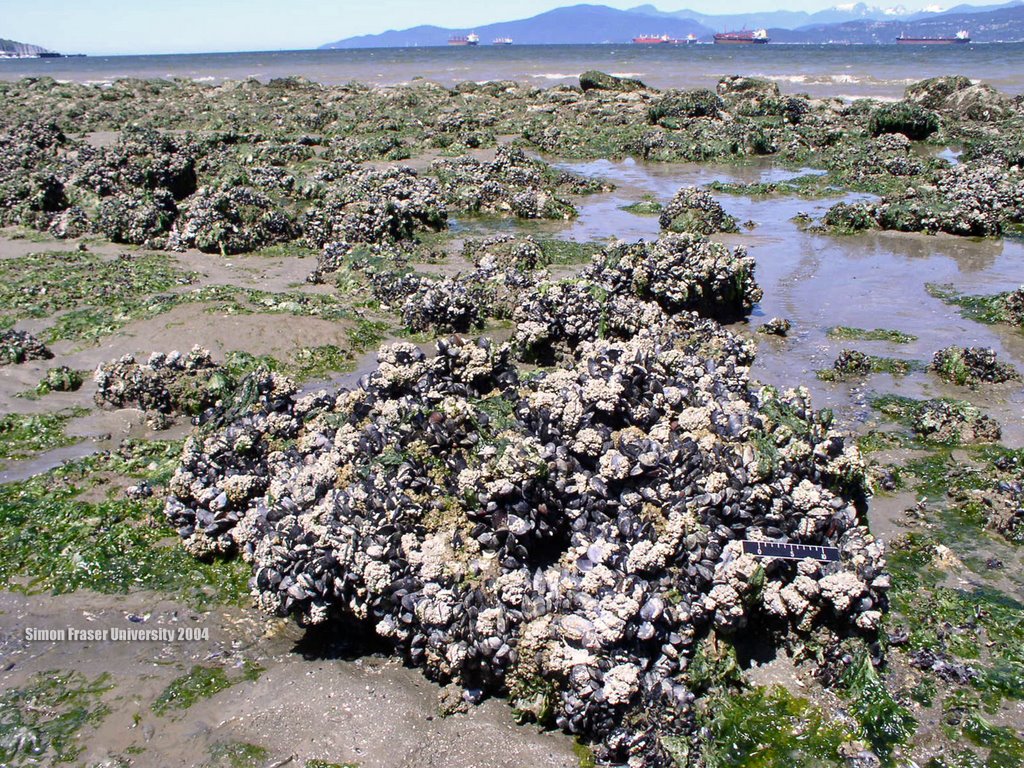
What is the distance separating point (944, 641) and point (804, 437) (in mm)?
1720

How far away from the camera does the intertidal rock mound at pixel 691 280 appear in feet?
35.2

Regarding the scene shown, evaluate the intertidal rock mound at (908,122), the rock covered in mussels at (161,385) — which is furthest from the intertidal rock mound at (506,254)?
the intertidal rock mound at (908,122)

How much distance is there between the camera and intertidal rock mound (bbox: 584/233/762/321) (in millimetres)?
10727

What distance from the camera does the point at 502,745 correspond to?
4.30 metres

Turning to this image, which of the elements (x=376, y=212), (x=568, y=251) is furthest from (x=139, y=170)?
(x=568, y=251)

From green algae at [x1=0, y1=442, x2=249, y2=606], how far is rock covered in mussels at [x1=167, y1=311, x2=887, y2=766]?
9.3 inches

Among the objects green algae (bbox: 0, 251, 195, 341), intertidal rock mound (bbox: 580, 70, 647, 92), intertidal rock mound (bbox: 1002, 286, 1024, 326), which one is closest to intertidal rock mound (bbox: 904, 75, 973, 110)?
intertidal rock mound (bbox: 580, 70, 647, 92)

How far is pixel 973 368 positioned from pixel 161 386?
29.8 ft

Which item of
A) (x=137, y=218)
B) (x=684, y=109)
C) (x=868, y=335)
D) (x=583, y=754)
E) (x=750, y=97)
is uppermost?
(x=750, y=97)

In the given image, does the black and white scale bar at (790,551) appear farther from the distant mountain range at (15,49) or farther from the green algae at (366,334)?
the distant mountain range at (15,49)

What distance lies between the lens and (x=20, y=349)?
9367 millimetres

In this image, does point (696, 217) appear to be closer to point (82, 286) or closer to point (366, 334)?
point (366, 334)

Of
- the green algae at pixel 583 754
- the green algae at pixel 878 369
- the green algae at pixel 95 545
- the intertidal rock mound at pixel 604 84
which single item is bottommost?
the green algae at pixel 583 754

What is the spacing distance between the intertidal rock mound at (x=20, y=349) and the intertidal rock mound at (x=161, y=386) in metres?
1.64
